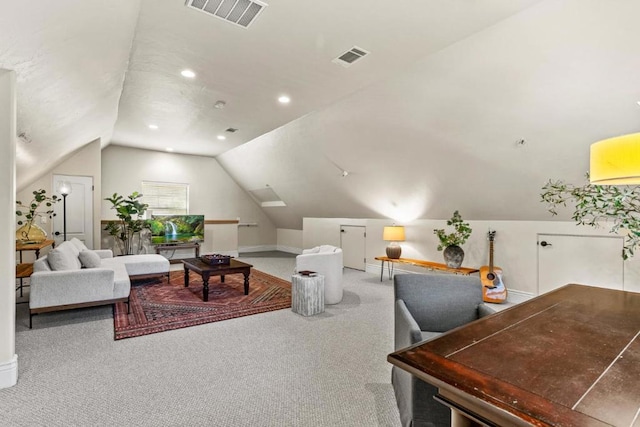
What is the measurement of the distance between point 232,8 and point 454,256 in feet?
13.8

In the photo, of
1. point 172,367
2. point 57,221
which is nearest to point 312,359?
point 172,367

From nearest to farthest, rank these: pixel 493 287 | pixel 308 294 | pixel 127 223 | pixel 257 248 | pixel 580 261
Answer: pixel 308 294, pixel 580 261, pixel 493 287, pixel 127 223, pixel 257 248

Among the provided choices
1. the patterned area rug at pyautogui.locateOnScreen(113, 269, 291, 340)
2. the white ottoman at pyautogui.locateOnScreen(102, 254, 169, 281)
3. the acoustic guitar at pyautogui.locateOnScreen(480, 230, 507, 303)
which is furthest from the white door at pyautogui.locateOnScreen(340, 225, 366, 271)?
the white ottoman at pyautogui.locateOnScreen(102, 254, 169, 281)

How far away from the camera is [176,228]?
796 cm

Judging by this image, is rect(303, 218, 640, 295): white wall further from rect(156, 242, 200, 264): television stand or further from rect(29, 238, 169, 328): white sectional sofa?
rect(29, 238, 169, 328): white sectional sofa

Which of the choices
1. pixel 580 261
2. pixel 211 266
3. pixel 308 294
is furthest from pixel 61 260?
pixel 580 261

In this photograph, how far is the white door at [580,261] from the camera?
377cm

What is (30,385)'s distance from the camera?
2311mm

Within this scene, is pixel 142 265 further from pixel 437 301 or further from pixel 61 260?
pixel 437 301

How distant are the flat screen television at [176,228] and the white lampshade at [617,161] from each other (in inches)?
316

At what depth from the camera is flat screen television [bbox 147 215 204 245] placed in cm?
768

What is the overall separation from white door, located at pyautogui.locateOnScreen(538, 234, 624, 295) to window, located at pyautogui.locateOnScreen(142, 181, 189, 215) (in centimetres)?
803

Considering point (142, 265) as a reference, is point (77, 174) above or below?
above

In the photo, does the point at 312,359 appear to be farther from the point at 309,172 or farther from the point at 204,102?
the point at 309,172
